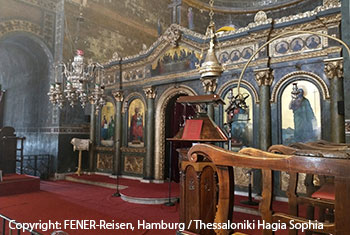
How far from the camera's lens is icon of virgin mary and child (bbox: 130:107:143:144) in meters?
9.21

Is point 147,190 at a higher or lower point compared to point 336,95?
lower

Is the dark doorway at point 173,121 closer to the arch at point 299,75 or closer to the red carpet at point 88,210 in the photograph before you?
the red carpet at point 88,210

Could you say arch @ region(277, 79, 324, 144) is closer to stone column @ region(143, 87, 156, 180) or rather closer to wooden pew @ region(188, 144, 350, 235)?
stone column @ region(143, 87, 156, 180)

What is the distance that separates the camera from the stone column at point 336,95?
535cm

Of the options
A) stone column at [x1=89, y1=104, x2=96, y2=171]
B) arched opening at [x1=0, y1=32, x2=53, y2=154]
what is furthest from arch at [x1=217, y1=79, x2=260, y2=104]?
arched opening at [x1=0, y1=32, x2=53, y2=154]

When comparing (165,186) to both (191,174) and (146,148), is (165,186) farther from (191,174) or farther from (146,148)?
(191,174)

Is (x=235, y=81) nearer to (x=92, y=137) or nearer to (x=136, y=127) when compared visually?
(x=136, y=127)

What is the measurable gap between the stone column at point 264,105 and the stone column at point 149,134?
147 inches

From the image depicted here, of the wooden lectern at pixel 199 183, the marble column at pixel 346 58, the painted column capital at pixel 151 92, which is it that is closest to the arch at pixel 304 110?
the marble column at pixel 346 58

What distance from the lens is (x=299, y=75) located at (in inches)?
239

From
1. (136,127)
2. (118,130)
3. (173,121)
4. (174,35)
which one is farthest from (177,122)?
(174,35)

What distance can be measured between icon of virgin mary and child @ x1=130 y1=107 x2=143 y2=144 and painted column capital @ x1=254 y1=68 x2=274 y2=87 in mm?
4492

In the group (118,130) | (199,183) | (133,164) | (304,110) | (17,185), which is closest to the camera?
(199,183)

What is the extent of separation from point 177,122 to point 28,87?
7.77 m
